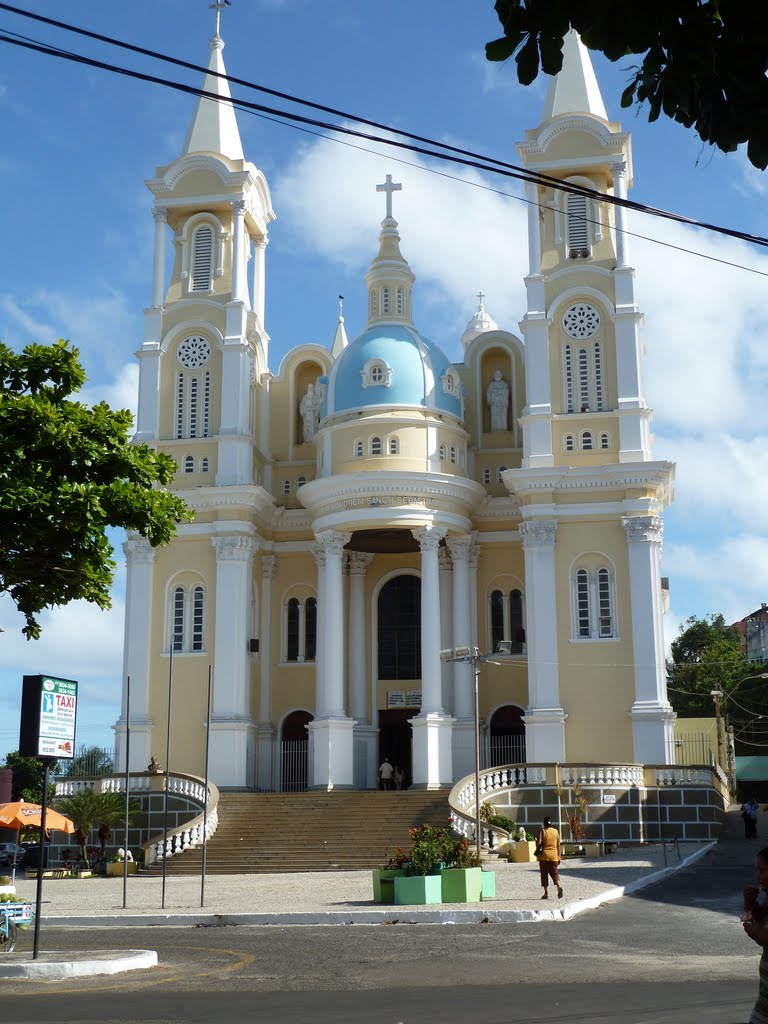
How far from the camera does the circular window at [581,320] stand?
141 feet

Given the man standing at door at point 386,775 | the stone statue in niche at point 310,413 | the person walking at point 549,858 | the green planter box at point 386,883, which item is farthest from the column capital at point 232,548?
the person walking at point 549,858

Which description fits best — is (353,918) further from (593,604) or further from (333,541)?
(333,541)

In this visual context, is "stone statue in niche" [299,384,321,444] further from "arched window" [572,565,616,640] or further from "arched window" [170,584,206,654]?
"arched window" [572,565,616,640]

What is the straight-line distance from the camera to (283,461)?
154 ft

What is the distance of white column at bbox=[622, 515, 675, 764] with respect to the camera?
128 feet

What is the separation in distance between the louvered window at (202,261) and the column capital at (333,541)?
10340mm

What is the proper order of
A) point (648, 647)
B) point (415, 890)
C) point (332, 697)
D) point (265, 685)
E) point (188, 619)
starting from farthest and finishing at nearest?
point (265, 685), point (188, 619), point (332, 697), point (648, 647), point (415, 890)

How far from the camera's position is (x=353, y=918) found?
66.3 ft

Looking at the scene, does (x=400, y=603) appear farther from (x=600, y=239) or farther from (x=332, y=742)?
(x=600, y=239)

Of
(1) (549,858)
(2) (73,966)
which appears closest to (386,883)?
(1) (549,858)

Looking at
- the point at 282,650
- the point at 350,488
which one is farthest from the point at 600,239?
the point at 282,650

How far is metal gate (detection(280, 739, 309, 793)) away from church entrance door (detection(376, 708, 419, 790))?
8.33 ft

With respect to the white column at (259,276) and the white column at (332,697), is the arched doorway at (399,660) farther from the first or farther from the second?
the white column at (259,276)

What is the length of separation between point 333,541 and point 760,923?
112 feet
